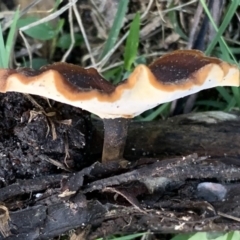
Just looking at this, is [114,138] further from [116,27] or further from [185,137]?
[116,27]

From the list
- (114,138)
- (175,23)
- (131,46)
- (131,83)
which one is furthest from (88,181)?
(175,23)

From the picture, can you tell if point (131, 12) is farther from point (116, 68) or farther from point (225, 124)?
point (225, 124)

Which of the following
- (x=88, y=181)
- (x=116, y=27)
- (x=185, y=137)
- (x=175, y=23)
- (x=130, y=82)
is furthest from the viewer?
(x=175, y=23)

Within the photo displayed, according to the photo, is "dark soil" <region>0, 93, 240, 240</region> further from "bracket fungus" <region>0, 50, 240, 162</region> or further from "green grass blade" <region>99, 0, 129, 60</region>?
"green grass blade" <region>99, 0, 129, 60</region>

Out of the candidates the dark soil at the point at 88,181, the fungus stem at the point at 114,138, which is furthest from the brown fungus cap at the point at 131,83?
the dark soil at the point at 88,181

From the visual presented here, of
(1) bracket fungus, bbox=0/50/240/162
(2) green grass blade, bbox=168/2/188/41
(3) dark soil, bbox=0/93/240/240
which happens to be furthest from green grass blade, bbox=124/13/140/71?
Result: (1) bracket fungus, bbox=0/50/240/162

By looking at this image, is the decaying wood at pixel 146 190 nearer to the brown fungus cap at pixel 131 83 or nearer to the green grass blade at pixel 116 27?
the brown fungus cap at pixel 131 83
